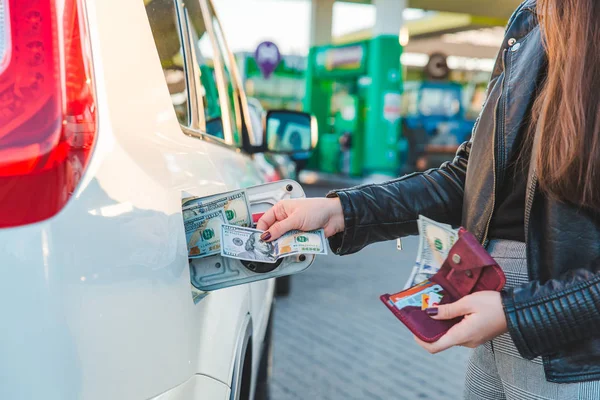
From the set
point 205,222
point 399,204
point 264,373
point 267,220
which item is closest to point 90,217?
point 205,222

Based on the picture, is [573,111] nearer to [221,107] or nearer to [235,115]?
[221,107]

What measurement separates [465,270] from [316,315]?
3805mm

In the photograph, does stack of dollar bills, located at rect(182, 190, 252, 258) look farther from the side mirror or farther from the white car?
the side mirror

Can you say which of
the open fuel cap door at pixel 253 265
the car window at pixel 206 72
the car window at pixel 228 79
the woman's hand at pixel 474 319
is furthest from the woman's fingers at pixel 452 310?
the car window at pixel 228 79

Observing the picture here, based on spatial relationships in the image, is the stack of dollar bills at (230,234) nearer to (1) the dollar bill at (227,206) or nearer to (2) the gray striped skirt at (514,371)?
(1) the dollar bill at (227,206)

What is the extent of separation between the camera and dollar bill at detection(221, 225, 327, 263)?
1230 millimetres

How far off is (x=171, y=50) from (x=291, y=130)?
1.65 metres

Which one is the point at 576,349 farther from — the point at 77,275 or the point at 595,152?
the point at 77,275

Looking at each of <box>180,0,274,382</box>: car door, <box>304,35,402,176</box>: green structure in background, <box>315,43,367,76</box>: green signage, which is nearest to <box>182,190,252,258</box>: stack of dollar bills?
<box>180,0,274,382</box>: car door

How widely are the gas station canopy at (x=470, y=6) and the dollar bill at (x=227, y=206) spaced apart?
1757cm

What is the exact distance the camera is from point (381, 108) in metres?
15.2

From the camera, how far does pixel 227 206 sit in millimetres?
1296

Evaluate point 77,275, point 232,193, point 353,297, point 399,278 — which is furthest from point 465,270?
point 399,278

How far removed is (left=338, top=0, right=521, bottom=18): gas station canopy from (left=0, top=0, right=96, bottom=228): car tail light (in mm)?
17951
